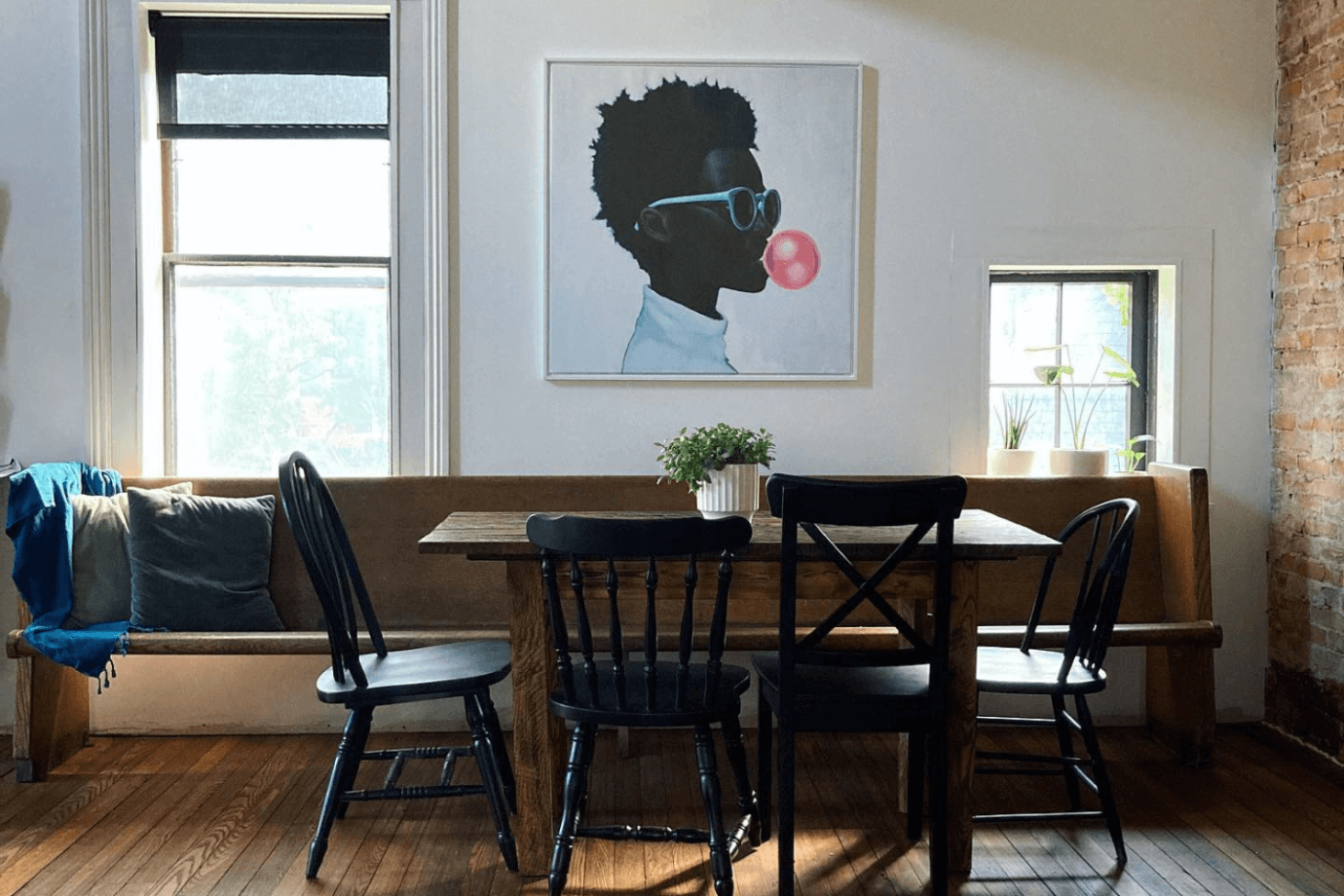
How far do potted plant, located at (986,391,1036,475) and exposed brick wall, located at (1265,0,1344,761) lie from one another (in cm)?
84

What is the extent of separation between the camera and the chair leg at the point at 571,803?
2561 millimetres

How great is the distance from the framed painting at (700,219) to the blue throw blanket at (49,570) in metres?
1.59

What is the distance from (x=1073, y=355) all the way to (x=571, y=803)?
2690mm

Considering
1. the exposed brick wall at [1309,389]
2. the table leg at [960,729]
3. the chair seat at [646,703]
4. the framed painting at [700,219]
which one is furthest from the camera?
the framed painting at [700,219]

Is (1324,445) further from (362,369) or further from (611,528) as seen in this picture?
(362,369)

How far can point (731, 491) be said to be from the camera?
311cm

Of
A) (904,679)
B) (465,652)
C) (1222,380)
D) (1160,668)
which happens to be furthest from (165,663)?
(1222,380)

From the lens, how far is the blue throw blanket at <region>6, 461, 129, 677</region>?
3471 millimetres

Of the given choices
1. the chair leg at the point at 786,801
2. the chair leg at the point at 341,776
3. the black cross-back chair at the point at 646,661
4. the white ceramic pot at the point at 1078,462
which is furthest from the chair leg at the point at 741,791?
the white ceramic pot at the point at 1078,462

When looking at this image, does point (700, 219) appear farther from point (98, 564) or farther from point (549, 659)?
point (98, 564)

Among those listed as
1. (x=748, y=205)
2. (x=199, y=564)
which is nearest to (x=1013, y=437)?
(x=748, y=205)

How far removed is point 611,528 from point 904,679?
2.72 ft

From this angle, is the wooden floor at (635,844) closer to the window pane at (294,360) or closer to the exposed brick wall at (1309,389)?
the exposed brick wall at (1309,389)

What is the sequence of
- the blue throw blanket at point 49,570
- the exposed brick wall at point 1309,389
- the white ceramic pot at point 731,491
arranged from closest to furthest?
the white ceramic pot at point 731,491 → the blue throw blanket at point 49,570 → the exposed brick wall at point 1309,389
